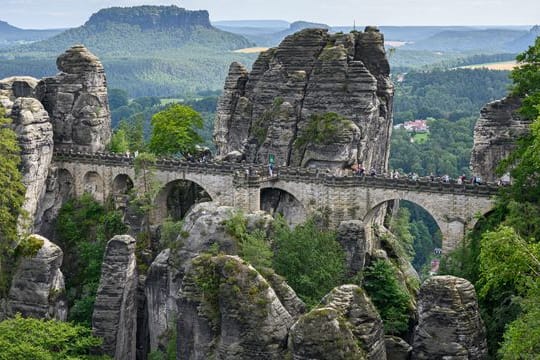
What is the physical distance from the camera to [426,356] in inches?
1189

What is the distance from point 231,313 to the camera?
31.8 meters

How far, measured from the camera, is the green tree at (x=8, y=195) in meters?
54.7

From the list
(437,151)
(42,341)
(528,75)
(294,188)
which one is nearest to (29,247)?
(42,341)

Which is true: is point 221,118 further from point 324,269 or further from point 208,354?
point 208,354

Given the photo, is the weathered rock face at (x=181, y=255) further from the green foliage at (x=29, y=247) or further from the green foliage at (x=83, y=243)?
the green foliage at (x=29, y=247)

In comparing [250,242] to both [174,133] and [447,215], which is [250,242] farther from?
[174,133]

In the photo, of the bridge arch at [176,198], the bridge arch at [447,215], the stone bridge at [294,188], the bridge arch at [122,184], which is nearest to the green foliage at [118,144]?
the bridge arch at [122,184]

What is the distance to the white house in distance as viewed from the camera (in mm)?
172175

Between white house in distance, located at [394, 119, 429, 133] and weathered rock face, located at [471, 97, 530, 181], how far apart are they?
111m

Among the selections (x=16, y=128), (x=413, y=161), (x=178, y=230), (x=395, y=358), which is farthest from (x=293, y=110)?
(x=413, y=161)

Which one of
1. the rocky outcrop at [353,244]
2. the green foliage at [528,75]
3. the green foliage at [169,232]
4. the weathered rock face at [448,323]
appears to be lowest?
the green foliage at [169,232]

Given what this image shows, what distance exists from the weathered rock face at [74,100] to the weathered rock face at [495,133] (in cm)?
2775

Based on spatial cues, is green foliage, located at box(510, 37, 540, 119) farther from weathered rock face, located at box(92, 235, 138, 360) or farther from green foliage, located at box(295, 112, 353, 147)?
weathered rock face, located at box(92, 235, 138, 360)

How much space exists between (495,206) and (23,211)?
29.1 meters
